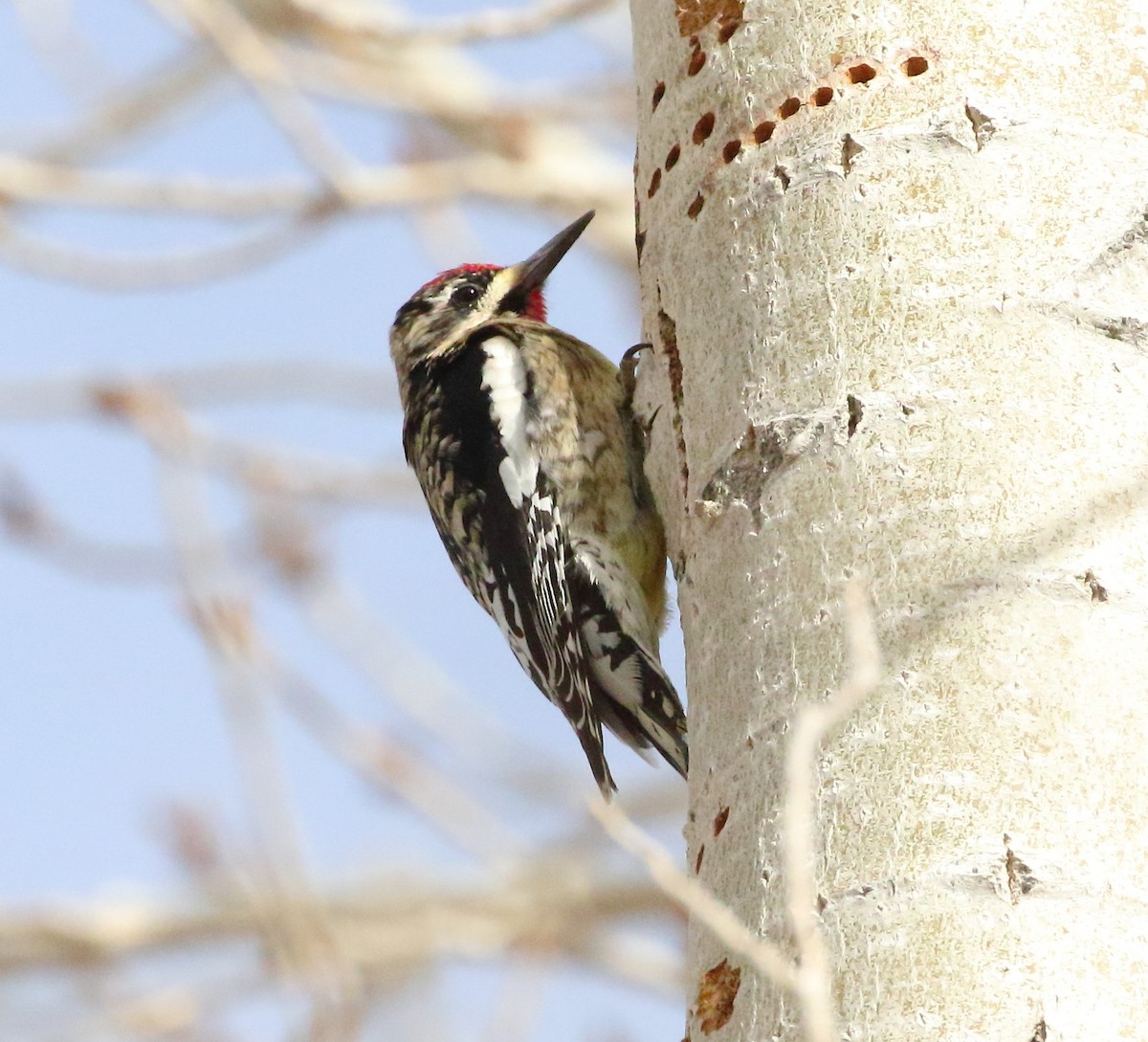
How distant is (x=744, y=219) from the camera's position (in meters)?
2.06

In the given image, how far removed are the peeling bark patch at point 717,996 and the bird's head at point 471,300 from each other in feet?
8.76

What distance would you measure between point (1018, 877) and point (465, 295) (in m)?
3.13

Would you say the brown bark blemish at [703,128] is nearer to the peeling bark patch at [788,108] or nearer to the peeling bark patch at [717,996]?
the peeling bark patch at [788,108]

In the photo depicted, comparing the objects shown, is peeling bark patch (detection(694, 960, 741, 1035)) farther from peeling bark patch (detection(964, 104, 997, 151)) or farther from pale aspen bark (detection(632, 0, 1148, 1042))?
peeling bark patch (detection(964, 104, 997, 151))

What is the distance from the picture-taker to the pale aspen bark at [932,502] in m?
1.48

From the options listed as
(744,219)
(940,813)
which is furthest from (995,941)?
(744,219)

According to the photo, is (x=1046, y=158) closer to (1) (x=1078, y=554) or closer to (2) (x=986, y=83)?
(2) (x=986, y=83)

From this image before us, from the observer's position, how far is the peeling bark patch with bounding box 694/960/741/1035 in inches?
65.3

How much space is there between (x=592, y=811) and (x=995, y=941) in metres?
0.38


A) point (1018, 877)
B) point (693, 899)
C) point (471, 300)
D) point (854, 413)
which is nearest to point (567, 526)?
point (471, 300)

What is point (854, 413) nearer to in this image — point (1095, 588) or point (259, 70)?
point (1095, 588)

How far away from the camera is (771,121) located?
210cm

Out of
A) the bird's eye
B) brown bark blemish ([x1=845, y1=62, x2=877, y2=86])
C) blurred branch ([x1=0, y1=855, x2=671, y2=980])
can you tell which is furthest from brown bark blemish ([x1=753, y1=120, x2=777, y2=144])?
blurred branch ([x1=0, y1=855, x2=671, y2=980])

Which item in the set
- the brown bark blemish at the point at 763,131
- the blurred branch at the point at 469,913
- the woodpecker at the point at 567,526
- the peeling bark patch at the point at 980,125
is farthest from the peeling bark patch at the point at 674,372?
the blurred branch at the point at 469,913
